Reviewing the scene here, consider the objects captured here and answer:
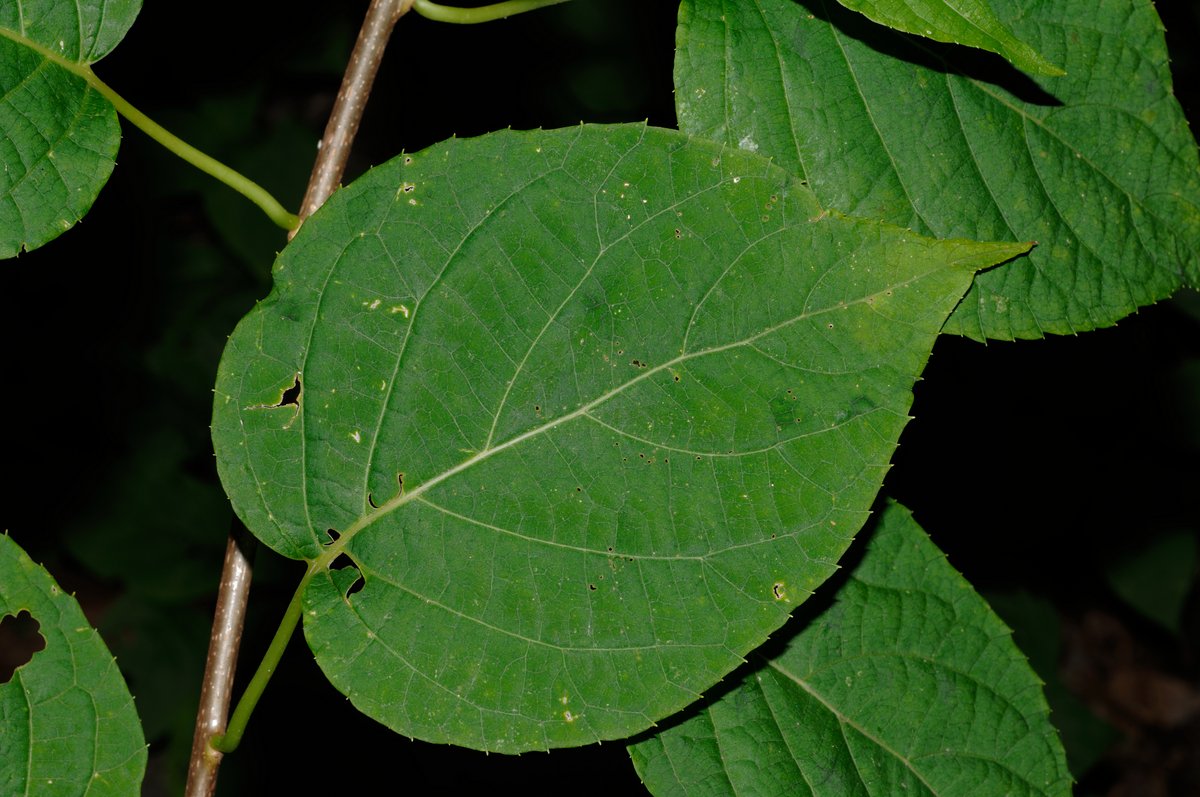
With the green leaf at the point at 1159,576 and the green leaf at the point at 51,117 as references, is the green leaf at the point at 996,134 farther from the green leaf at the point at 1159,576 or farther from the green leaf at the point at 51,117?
the green leaf at the point at 1159,576

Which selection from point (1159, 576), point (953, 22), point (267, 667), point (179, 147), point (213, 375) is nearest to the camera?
point (953, 22)

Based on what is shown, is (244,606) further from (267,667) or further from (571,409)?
(571,409)

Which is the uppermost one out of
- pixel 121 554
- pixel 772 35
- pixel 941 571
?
pixel 772 35

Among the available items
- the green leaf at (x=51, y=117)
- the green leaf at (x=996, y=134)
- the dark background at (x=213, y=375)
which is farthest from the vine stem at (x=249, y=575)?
the dark background at (x=213, y=375)

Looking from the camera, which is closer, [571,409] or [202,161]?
[571,409]

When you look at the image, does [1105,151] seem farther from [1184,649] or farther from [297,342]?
[1184,649]

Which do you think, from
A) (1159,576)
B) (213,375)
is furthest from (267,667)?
(1159,576)

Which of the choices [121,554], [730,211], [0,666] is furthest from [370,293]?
[0,666]

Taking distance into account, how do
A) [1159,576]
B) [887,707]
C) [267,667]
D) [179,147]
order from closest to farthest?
[267,667] → [179,147] → [887,707] → [1159,576]
